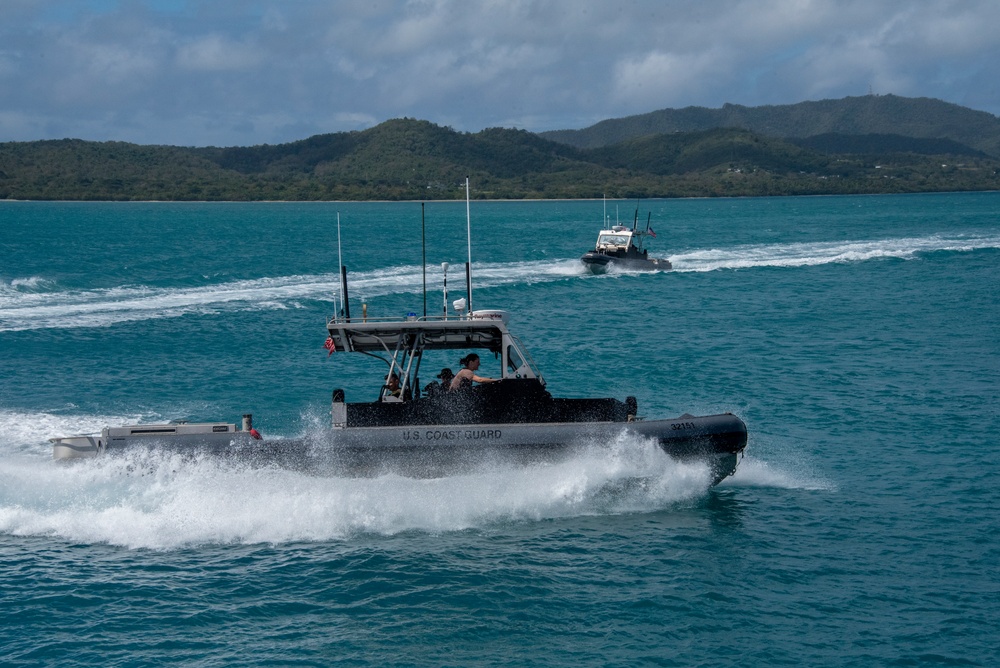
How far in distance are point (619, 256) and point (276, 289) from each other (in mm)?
18341

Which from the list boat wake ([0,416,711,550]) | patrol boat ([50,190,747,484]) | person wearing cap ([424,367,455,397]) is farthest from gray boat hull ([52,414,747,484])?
person wearing cap ([424,367,455,397])

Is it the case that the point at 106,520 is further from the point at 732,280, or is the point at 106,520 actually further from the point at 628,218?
the point at 628,218

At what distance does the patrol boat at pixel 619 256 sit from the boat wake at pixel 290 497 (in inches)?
1528

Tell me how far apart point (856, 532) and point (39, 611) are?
36.0ft

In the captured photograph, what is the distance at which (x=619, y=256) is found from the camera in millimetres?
55375

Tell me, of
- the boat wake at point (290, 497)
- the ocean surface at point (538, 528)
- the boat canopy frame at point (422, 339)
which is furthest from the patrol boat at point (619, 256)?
the boat wake at point (290, 497)

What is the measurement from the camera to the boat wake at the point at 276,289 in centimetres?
3772

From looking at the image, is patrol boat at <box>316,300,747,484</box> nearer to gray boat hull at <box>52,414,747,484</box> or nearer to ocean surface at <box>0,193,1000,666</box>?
gray boat hull at <box>52,414,747,484</box>

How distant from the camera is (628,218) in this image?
484ft

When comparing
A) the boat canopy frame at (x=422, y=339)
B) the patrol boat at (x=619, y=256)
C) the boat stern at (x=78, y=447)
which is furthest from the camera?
the patrol boat at (x=619, y=256)

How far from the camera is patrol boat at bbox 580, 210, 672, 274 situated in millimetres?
54844

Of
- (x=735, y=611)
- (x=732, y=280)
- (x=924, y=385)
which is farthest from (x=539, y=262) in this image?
(x=735, y=611)

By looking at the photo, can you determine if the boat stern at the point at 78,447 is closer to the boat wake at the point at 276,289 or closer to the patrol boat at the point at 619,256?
the boat wake at the point at 276,289

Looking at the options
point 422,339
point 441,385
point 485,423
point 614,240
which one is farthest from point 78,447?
point 614,240
